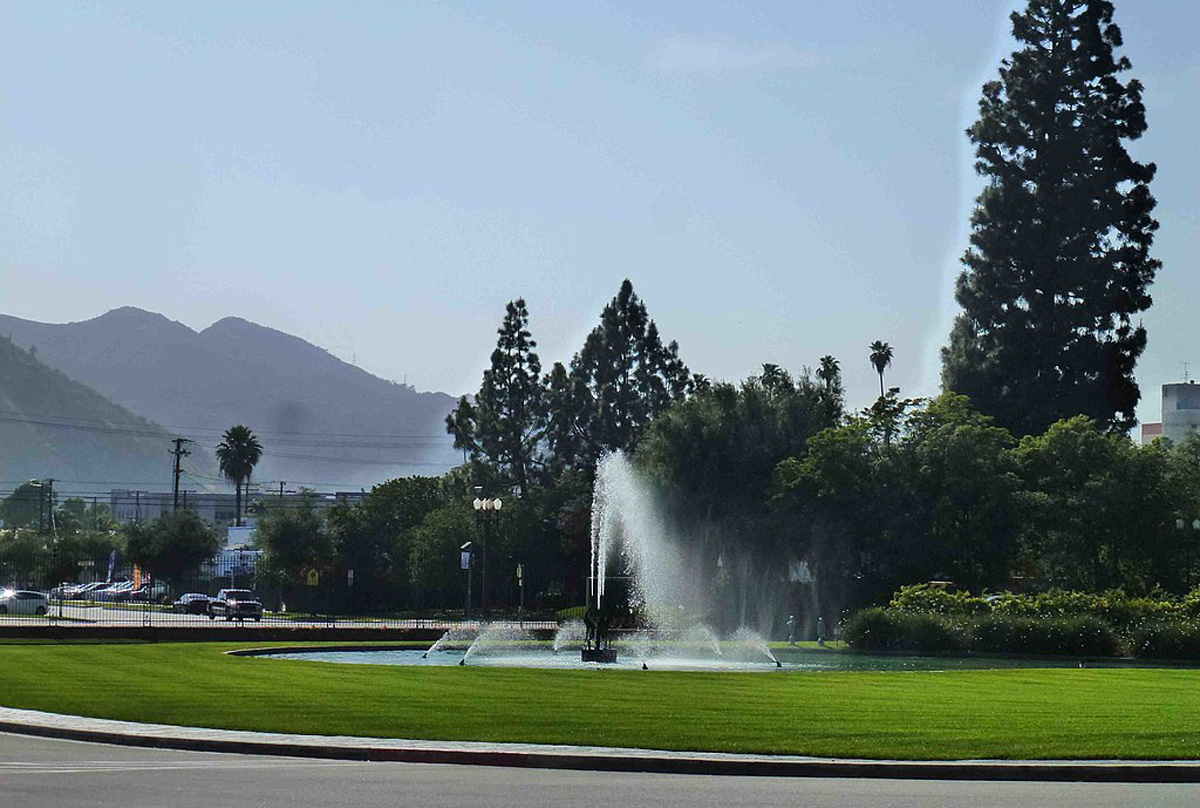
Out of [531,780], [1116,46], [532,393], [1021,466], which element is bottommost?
[531,780]

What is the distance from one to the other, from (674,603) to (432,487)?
39.8m

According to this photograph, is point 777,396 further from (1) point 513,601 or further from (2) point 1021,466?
(1) point 513,601

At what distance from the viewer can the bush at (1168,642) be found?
48656mm

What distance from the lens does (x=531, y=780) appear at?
1828 centimetres

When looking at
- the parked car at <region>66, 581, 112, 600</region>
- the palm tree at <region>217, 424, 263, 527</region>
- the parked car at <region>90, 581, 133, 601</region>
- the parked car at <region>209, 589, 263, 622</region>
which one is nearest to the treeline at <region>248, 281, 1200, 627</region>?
the parked car at <region>209, 589, 263, 622</region>

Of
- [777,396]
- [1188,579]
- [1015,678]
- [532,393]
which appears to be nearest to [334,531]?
[532,393]

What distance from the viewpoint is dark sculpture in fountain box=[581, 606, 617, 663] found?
142 feet

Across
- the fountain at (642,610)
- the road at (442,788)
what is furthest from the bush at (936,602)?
the road at (442,788)

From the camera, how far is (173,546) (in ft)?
373

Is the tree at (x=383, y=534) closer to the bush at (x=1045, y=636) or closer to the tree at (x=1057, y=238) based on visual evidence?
the tree at (x=1057, y=238)

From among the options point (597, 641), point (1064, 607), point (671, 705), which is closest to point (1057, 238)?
point (1064, 607)

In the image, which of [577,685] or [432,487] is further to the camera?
[432,487]

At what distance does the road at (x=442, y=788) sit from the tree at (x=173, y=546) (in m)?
95.9

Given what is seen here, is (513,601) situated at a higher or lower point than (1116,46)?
lower
